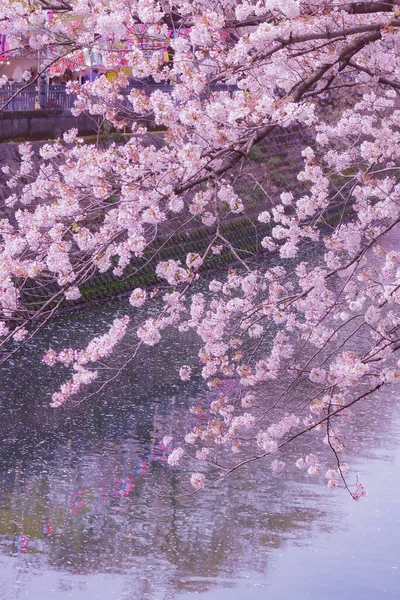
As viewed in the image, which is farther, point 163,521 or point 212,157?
point 163,521

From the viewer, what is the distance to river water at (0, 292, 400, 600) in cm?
894

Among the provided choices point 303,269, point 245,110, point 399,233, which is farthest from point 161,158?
point 399,233

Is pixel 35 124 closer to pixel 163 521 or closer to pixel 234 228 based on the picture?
pixel 234 228

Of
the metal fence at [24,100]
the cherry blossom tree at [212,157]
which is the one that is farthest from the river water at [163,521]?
the metal fence at [24,100]

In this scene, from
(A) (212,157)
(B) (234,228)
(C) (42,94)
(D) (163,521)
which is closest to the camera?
(A) (212,157)

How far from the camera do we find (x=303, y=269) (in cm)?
924

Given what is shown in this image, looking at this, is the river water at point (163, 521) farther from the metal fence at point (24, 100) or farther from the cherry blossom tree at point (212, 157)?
the metal fence at point (24, 100)

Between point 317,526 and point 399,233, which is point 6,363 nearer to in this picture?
point 317,526

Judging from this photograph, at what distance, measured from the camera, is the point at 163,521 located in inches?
Result: 400

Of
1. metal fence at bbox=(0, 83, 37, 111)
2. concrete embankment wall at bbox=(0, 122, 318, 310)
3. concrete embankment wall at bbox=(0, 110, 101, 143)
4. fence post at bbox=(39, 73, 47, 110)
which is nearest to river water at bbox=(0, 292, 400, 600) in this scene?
concrete embankment wall at bbox=(0, 122, 318, 310)

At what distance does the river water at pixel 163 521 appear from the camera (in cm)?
894

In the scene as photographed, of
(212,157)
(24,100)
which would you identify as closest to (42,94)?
(24,100)

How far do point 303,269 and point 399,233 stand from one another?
23.4 metres

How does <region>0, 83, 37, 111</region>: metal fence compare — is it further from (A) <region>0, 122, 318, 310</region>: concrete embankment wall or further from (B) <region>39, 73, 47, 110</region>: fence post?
(A) <region>0, 122, 318, 310</region>: concrete embankment wall
